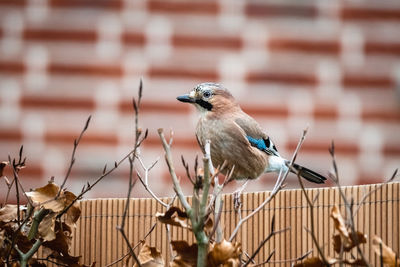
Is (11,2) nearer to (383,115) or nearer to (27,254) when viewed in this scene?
(383,115)

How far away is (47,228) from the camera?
163 centimetres

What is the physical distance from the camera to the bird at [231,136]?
3.04 m

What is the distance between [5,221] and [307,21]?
2.79m

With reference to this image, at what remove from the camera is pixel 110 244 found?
2084 millimetres

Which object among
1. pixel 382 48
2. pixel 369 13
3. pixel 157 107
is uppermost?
pixel 369 13

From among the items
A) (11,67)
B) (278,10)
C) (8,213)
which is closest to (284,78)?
(278,10)

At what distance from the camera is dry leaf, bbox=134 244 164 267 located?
5.30ft

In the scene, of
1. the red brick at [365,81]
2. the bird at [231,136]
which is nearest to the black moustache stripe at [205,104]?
the bird at [231,136]

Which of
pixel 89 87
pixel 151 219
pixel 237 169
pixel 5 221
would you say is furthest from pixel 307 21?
pixel 5 221

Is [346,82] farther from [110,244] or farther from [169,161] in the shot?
[169,161]

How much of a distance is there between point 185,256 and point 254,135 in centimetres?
174

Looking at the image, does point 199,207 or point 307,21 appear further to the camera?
point 307,21

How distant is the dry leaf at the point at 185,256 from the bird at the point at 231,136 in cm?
147

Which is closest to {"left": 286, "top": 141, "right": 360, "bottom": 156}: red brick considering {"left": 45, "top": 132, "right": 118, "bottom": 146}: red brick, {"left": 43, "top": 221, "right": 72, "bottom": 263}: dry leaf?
{"left": 45, "top": 132, "right": 118, "bottom": 146}: red brick
